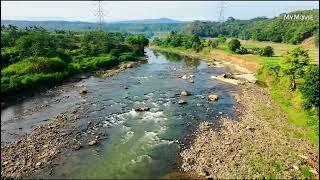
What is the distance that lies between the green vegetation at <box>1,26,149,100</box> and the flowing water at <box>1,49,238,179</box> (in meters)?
3.72

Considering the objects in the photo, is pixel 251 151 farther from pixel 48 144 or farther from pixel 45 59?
pixel 45 59

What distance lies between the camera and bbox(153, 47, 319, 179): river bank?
23812mm

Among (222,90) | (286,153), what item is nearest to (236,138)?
(286,153)

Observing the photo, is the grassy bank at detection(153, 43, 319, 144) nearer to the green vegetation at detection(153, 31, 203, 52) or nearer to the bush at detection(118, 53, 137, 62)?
the green vegetation at detection(153, 31, 203, 52)

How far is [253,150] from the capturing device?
2730cm

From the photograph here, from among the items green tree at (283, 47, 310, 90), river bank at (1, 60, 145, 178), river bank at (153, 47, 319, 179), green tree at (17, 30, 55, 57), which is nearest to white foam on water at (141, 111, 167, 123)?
river bank at (153, 47, 319, 179)

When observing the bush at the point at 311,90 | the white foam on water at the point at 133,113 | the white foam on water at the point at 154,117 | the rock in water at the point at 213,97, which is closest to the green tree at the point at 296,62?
the bush at the point at 311,90

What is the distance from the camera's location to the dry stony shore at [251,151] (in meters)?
23.8

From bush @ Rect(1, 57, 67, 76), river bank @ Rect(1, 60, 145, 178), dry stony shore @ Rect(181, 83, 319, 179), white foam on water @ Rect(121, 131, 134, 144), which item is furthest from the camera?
bush @ Rect(1, 57, 67, 76)

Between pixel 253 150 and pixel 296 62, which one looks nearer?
pixel 253 150

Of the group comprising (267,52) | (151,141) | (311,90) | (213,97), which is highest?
(311,90)

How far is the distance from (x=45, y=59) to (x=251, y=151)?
39.4m

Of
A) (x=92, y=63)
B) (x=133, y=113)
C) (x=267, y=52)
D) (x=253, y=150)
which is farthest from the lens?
(x=267, y=52)

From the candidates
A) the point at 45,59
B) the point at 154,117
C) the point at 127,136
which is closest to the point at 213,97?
the point at 154,117
